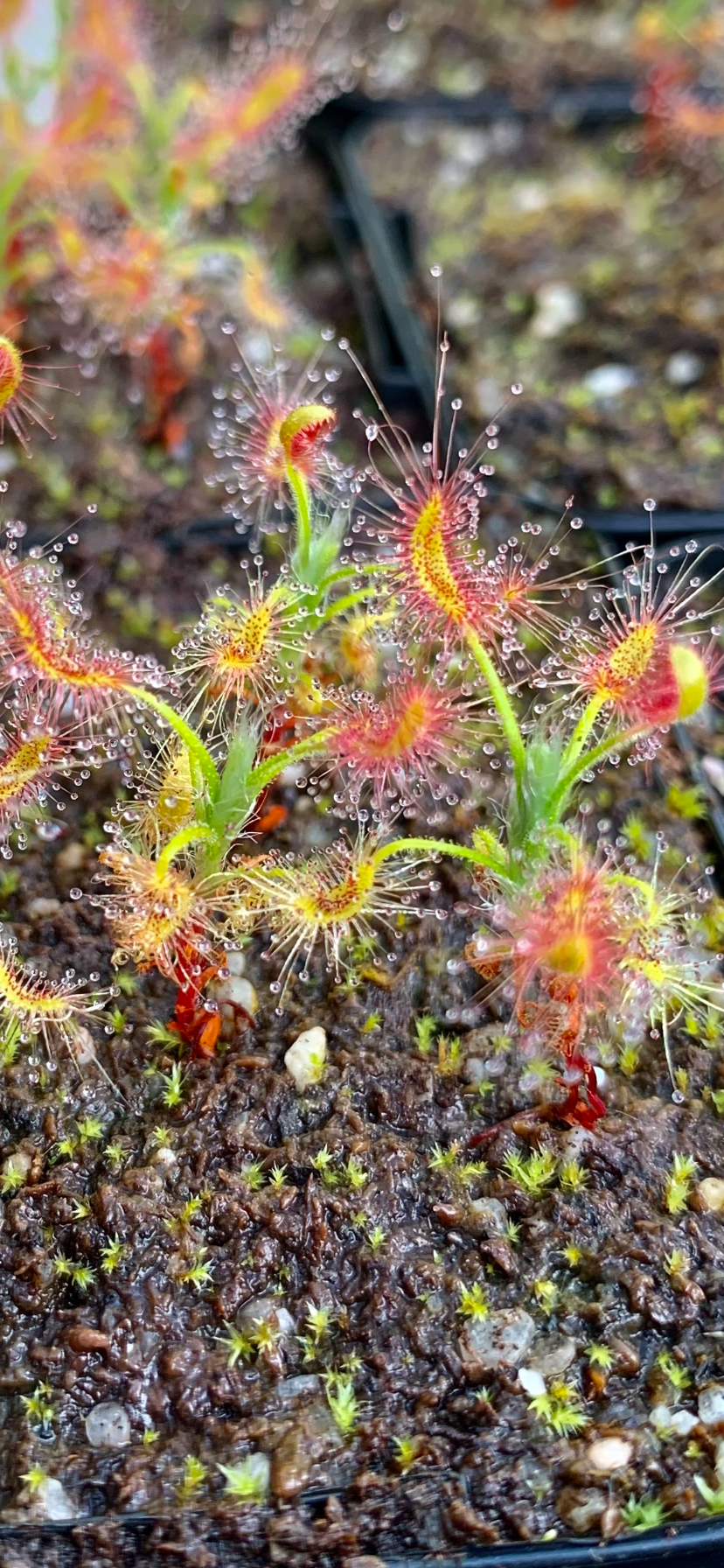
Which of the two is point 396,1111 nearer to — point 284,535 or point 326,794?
point 326,794

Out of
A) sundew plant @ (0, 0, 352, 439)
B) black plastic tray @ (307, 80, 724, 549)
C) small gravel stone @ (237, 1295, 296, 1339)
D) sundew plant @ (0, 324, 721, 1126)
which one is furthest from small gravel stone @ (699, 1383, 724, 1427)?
sundew plant @ (0, 0, 352, 439)

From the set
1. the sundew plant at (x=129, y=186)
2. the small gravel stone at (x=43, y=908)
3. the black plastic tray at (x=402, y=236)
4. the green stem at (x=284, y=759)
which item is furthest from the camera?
the black plastic tray at (x=402, y=236)

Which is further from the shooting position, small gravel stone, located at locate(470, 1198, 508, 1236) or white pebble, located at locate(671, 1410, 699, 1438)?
small gravel stone, located at locate(470, 1198, 508, 1236)

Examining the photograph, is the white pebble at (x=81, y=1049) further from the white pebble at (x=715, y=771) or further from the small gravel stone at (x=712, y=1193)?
the white pebble at (x=715, y=771)

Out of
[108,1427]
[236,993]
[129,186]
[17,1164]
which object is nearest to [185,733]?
[236,993]

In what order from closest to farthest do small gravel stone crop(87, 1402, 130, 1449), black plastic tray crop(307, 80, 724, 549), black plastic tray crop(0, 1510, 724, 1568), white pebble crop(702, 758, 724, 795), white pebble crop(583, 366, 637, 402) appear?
black plastic tray crop(0, 1510, 724, 1568) → small gravel stone crop(87, 1402, 130, 1449) → white pebble crop(702, 758, 724, 795) → black plastic tray crop(307, 80, 724, 549) → white pebble crop(583, 366, 637, 402)

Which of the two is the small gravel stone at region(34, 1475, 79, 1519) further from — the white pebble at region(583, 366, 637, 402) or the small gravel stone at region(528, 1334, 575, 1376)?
the white pebble at region(583, 366, 637, 402)

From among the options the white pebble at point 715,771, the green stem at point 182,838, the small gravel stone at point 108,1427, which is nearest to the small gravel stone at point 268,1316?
the small gravel stone at point 108,1427
